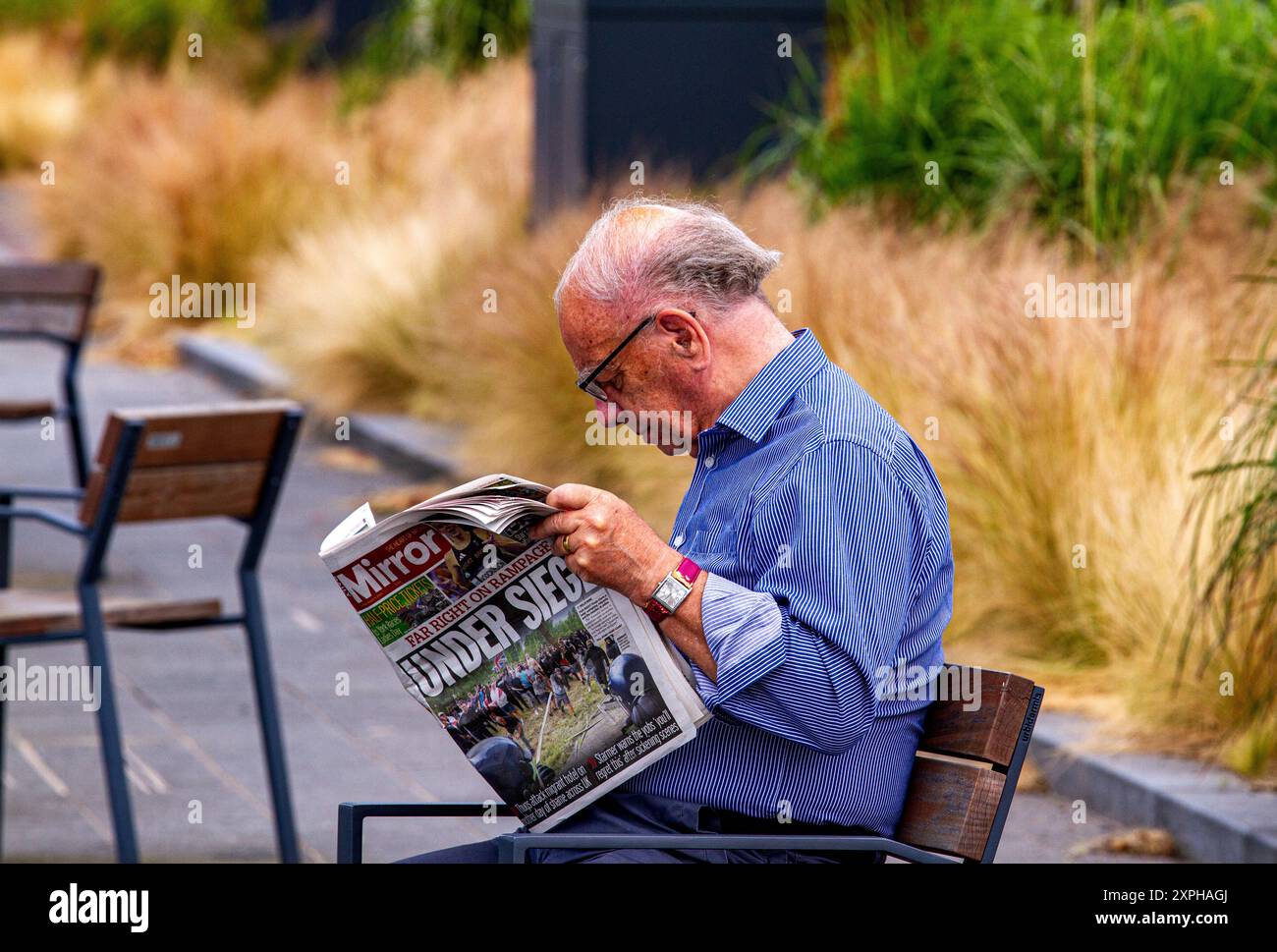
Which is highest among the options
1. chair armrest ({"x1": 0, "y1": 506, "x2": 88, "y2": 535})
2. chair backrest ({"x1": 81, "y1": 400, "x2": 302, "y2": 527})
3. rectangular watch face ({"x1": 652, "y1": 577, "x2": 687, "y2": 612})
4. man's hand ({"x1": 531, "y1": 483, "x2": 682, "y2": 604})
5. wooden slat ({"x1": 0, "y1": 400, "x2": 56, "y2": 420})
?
man's hand ({"x1": 531, "y1": 483, "x2": 682, "y2": 604})

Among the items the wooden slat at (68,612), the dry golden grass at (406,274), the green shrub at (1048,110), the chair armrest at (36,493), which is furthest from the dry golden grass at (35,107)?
the wooden slat at (68,612)

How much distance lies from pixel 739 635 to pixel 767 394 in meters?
0.39

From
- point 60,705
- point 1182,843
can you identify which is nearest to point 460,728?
point 1182,843

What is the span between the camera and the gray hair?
2.74 m

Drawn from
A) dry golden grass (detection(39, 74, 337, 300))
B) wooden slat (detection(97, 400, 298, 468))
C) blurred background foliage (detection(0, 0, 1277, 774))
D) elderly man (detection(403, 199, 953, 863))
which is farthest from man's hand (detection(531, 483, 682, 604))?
dry golden grass (detection(39, 74, 337, 300))

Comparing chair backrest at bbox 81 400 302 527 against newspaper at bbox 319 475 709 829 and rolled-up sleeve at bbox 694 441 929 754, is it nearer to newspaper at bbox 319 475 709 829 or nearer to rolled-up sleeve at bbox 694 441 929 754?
newspaper at bbox 319 475 709 829

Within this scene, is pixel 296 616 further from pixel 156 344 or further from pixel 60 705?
pixel 156 344

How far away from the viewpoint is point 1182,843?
4984 millimetres

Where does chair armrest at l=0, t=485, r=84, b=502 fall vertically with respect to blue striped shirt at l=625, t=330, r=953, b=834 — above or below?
below

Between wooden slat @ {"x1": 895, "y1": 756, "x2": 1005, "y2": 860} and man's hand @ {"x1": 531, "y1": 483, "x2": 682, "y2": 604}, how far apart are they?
0.57 meters

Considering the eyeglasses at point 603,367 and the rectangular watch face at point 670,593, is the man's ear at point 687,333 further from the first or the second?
the rectangular watch face at point 670,593

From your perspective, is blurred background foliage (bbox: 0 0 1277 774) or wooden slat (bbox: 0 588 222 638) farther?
blurred background foliage (bbox: 0 0 1277 774)

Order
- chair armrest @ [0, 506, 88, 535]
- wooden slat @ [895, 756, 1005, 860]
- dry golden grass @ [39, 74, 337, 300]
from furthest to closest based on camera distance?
dry golden grass @ [39, 74, 337, 300] < chair armrest @ [0, 506, 88, 535] < wooden slat @ [895, 756, 1005, 860]

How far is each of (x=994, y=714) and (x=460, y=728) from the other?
0.78 metres
